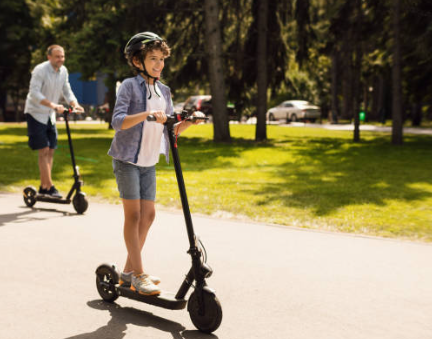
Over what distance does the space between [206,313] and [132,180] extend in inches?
42.6

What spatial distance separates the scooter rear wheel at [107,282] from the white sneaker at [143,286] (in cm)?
24

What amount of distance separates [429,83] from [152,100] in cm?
1891

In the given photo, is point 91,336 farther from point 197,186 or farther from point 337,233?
point 197,186

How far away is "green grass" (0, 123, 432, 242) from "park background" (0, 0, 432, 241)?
25 millimetres

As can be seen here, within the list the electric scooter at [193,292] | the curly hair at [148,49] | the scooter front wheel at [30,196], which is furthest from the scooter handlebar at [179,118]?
the scooter front wheel at [30,196]

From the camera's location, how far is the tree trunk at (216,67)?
19.2 meters

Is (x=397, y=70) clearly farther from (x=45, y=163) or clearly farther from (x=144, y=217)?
(x=144, y=217)

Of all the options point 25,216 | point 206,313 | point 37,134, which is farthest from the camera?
point 37,134

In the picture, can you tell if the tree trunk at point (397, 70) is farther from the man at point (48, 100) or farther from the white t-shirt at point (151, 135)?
the white t-shirt at point (151, 135)

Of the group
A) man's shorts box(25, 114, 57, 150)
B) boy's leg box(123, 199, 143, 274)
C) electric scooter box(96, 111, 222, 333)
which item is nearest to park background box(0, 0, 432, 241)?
man's shorts box(25, 114, 57, 150)

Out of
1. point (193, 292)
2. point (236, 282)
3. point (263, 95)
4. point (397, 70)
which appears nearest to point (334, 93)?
point (263, 95)

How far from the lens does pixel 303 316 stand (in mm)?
4082

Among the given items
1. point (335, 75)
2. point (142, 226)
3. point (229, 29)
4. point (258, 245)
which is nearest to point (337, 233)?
point (258, 245)

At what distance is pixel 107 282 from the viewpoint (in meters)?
4.42
